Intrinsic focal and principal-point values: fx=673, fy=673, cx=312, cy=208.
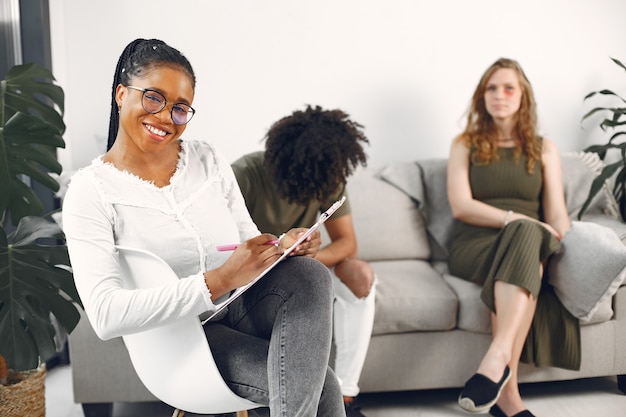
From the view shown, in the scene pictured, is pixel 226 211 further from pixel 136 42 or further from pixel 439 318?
pixel 439 318

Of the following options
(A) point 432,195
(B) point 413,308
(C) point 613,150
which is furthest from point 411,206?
(C) point 613,150

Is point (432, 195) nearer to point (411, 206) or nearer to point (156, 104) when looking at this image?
point (411, 206)

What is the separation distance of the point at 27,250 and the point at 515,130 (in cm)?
181

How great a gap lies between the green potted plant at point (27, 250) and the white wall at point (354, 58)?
2.73ft

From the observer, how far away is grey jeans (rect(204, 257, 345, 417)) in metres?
1.21

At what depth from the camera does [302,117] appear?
1960mm

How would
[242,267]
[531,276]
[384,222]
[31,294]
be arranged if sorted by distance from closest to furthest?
[242,267] < [31,294] < [531,276] < [384,222]

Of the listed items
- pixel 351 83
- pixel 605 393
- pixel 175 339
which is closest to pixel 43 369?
pixel 175 339

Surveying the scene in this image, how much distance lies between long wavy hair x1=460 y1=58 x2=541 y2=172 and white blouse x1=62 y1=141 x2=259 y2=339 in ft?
4.43

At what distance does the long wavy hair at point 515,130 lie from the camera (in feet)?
8.36

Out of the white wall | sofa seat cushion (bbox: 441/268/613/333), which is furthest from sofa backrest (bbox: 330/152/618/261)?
sofa seat cushion (bbox: 441/268/613/333)

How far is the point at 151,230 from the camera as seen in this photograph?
127 centimetres

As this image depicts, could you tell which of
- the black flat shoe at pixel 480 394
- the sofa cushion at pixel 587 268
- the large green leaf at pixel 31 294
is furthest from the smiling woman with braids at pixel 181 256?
the sofa cushion at pixel 587 268

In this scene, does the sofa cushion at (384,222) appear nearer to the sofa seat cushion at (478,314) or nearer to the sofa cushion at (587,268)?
the sofa seat cushion at (478,314)
